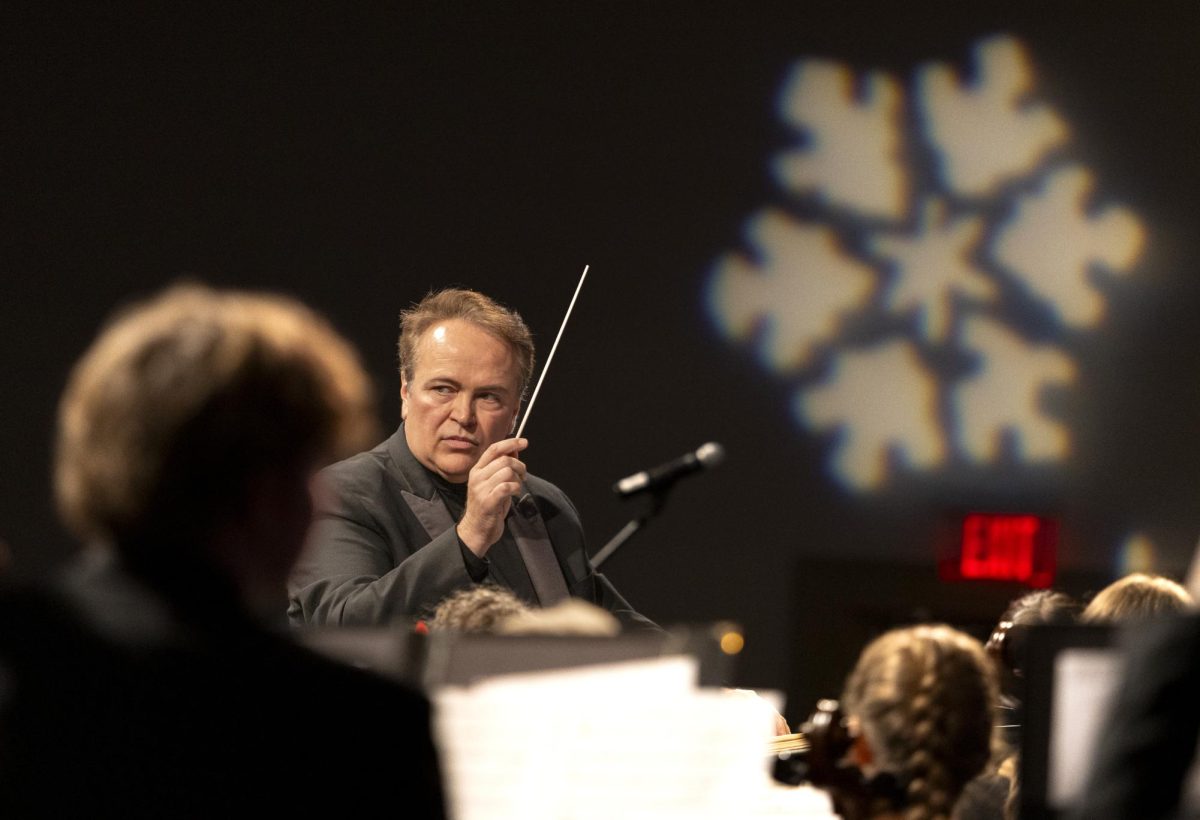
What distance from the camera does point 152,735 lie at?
883 millimetres

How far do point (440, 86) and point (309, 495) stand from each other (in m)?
4.35

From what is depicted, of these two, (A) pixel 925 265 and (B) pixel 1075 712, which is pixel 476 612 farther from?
(A) pixel 925 265

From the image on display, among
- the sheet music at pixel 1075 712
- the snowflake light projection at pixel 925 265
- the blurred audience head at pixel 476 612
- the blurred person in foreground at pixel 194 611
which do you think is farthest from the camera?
the snowflake light projection at pixel 925 265

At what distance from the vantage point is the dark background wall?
16.4ft

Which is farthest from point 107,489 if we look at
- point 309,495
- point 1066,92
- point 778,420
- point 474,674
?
point 1066,92

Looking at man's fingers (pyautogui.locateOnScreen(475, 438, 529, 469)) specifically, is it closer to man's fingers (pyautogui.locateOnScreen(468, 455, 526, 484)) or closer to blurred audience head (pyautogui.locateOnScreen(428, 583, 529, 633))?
man's fingers (pyautogui.locateOnScreen(468, 455, 526, 484))

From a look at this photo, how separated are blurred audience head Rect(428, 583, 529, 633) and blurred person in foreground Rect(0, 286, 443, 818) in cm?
111

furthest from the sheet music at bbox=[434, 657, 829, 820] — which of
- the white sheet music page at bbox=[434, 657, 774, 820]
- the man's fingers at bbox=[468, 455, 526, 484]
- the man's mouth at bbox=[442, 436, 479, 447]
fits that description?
the man's mouth at bbox=[442, 436, 479, 447]

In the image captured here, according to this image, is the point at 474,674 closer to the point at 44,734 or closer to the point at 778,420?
the point at 44,734

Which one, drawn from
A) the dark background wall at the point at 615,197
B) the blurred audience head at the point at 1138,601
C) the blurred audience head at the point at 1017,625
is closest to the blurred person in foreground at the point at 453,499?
the blurred audience head at the point at 1017,625

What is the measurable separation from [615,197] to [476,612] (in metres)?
3.22

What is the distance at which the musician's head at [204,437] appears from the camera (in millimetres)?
920

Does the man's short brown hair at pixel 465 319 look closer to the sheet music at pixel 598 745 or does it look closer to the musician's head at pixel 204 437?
the sheet music at pixel 598 745

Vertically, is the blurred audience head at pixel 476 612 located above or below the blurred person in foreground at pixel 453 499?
below
